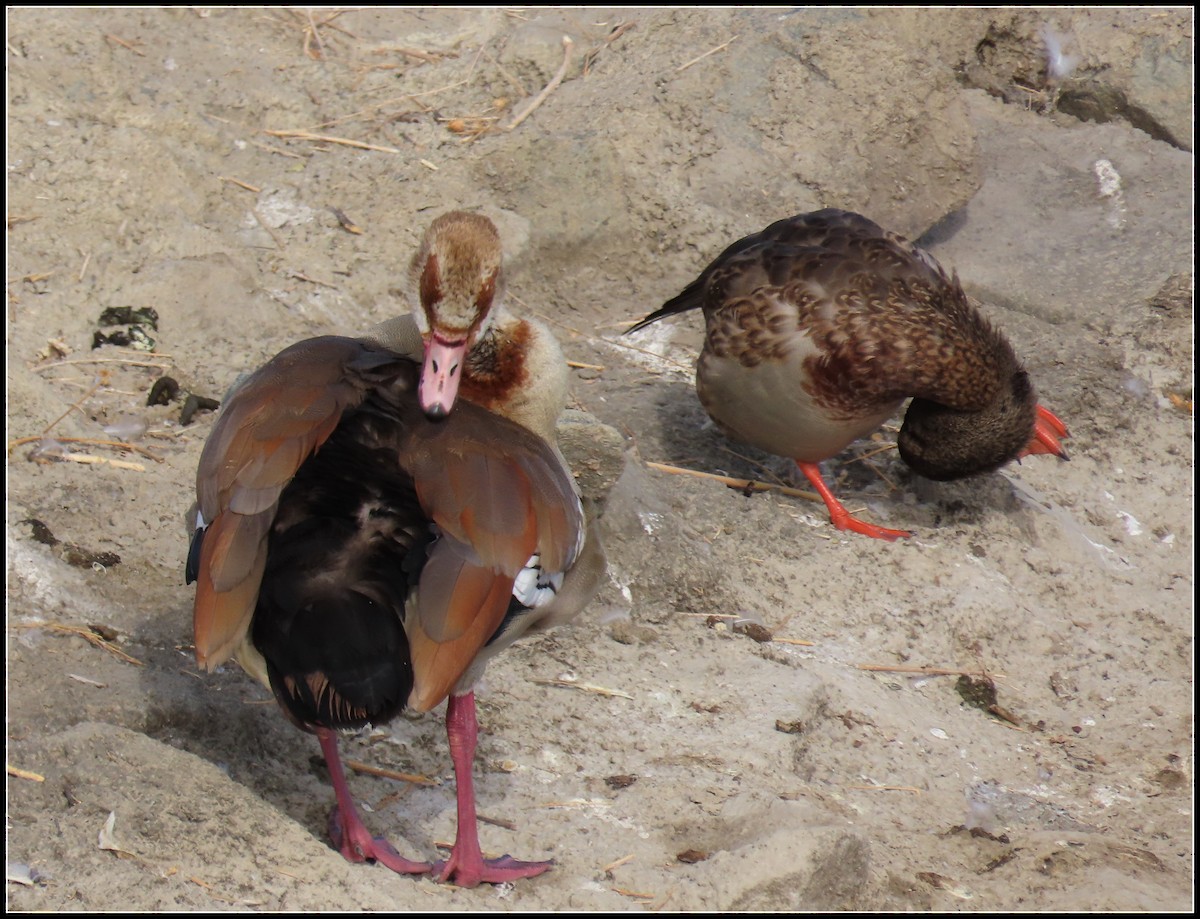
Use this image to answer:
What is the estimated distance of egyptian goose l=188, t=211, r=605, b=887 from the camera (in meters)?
2.92

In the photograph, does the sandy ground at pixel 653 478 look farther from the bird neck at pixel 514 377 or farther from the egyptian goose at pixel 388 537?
the bird neck at pixel 514 377

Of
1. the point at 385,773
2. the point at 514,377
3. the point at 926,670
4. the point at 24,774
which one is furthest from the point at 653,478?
the point at 24,774

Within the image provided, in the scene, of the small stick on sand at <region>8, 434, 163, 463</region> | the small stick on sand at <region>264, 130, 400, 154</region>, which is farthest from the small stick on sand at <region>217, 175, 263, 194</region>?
the small stick on sand at <region>8, 434, 163, 463</region>

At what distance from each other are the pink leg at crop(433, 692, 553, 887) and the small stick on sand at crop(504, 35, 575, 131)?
384cm

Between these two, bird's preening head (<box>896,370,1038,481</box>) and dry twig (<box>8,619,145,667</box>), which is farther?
bird's preening head (<box>896,370,1038,481</box>)

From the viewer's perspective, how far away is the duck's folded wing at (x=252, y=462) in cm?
293

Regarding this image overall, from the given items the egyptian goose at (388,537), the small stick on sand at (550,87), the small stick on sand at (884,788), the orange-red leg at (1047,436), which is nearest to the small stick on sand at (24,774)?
the egyptian goose at (388,537)

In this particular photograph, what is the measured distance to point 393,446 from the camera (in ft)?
10.8

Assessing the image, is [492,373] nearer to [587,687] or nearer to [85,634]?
[587,687]

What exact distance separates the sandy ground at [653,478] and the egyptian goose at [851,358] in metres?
0.31

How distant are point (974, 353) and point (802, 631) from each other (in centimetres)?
132

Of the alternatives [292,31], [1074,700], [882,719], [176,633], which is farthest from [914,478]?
[292,31]

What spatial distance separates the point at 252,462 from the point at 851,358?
106 inches

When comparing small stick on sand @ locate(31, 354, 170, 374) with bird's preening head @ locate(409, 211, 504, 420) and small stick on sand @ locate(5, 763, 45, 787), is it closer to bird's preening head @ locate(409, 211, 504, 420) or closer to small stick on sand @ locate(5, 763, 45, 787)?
bird's preening head @ locate(409, 211, 504, 420)
